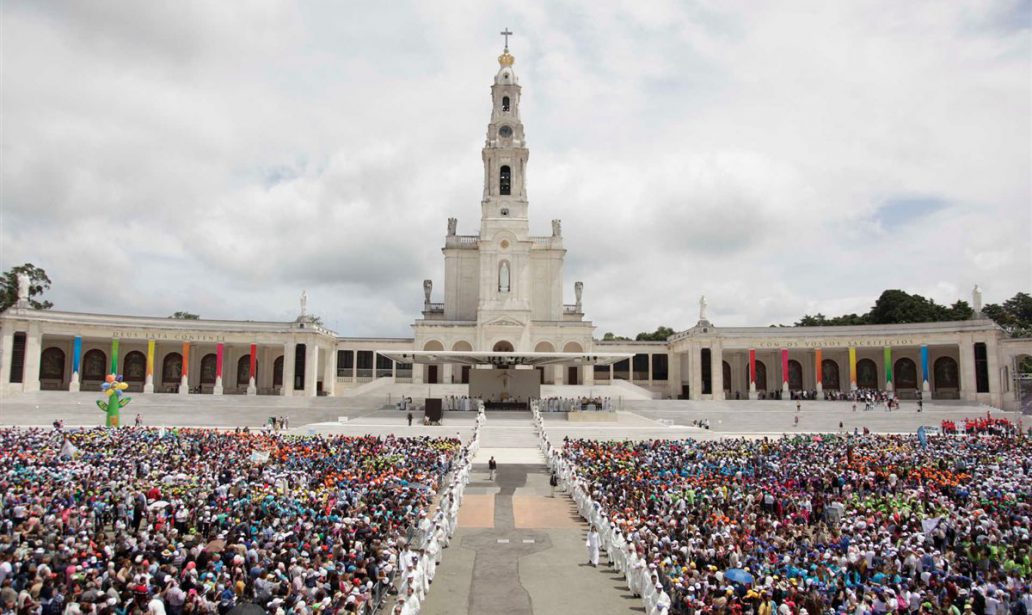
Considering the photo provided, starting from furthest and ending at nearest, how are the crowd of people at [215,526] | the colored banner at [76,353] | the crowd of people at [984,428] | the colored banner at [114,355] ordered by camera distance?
the colored banner at [114,355]
the colored banner at [76,353]
the crowd of people at [984,428]
the crowd of people at [215,526]

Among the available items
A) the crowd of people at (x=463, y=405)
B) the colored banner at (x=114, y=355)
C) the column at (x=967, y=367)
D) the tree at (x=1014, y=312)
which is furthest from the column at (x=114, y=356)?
the tree at (x=1014, y=312)

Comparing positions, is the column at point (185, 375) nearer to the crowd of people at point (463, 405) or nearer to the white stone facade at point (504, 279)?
the white stone facade at point (504, 279)

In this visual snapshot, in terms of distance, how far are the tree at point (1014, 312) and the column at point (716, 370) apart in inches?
1385

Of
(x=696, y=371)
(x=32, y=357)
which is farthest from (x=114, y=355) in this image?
(x=696, y=371)

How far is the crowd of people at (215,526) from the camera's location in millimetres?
10305

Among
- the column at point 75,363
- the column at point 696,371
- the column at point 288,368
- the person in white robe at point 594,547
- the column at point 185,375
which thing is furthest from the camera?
the column at point 696,371

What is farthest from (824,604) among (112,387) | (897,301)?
(897,301)

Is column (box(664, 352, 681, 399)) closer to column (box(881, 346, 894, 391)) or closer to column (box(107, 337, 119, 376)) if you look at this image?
column (box(881, 346, 894, 391))

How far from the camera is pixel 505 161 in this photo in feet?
212

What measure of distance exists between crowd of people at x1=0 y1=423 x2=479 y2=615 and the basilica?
24.2m

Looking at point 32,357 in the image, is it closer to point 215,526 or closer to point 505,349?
point 505,349

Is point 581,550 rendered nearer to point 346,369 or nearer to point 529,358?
point 529,358

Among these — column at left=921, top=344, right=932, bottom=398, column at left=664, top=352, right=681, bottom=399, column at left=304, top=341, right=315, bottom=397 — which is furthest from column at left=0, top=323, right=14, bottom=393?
column at left=921, top=344, right=932, bottom=398

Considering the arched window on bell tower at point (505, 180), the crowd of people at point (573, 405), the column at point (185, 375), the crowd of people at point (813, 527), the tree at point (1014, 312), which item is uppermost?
the arched window on bell tower at point (505, 180)
